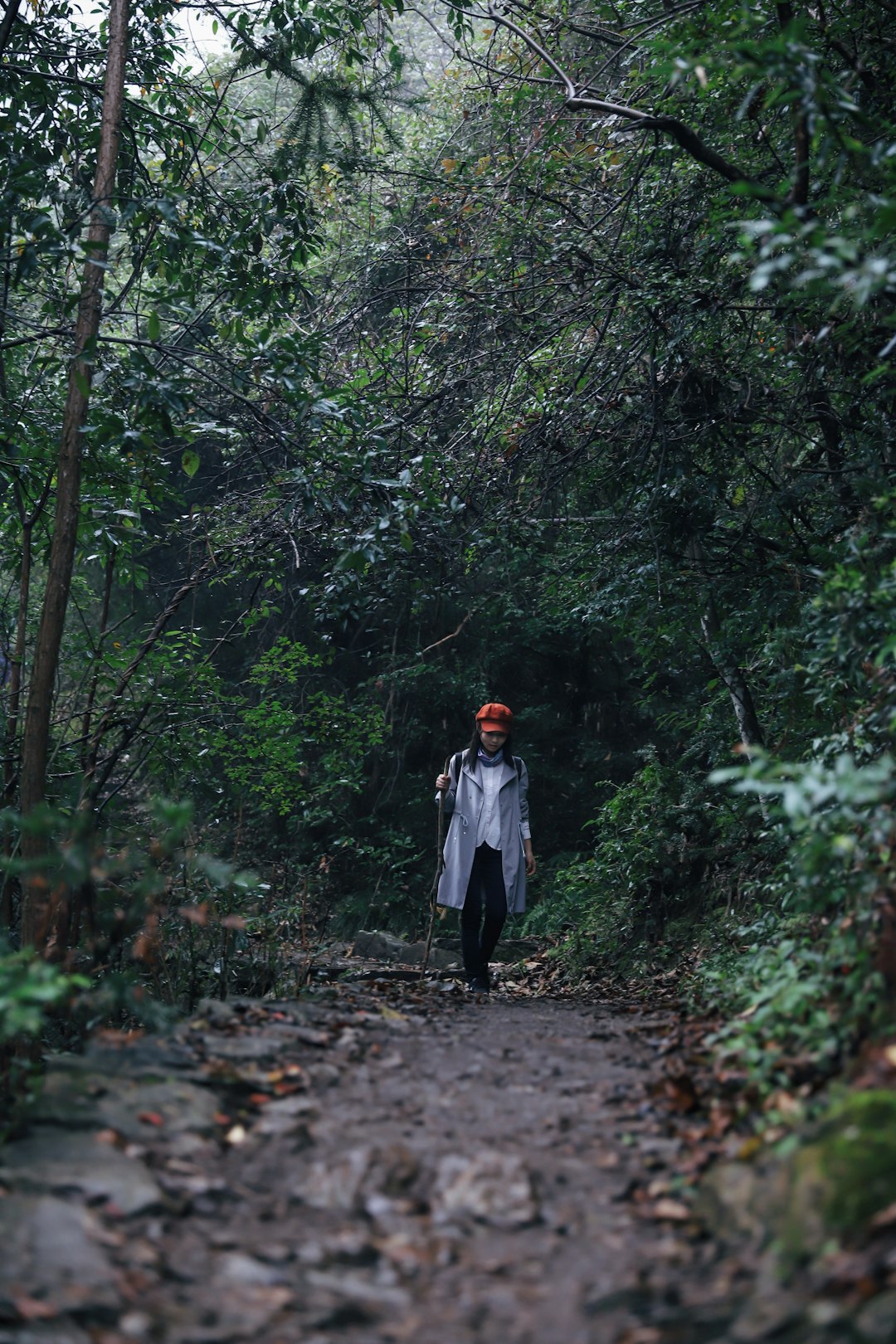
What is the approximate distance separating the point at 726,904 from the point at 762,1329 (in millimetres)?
5708

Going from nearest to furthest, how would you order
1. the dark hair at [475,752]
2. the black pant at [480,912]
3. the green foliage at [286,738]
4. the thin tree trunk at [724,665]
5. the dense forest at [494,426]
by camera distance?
the dense forest at [494,426] → the black pant at [480,912] → the dark hair at [475,752] → the thin tree trunk at [724,665] → the green foliage at [286,738]

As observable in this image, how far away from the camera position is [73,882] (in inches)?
146

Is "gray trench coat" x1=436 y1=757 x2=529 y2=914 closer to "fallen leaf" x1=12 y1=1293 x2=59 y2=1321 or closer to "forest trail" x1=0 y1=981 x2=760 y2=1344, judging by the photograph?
"forest trail" x1=0 y1=981 x2=760 y2=1344

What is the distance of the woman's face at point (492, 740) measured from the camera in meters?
7.43

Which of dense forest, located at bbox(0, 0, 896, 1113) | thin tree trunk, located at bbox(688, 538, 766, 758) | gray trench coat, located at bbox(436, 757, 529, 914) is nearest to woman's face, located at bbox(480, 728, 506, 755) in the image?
gray trench coat, located at bbox(436, 757, 529, 914)

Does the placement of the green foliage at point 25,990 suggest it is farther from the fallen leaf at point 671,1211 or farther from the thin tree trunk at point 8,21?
the thin tree trunk at point 8,21

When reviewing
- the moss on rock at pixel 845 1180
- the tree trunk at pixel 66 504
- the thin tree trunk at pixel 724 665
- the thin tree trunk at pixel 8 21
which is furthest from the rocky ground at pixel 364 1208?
the thin tree trunk at pixel 8 21

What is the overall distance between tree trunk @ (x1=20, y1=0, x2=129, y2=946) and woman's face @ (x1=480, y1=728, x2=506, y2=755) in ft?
9.28

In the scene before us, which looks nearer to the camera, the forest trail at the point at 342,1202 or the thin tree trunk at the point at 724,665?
the forest trail at the point at 342,1202

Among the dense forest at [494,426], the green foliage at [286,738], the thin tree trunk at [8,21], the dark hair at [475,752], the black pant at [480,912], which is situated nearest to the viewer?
the dense forest at [494,426]

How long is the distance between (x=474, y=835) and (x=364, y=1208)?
4.23 m

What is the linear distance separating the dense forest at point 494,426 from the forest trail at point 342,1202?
58 centimetres

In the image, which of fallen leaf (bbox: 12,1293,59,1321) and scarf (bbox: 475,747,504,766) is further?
scarf (bbox: 475,747,504,766)

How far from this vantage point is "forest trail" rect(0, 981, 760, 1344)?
8.60 ft
